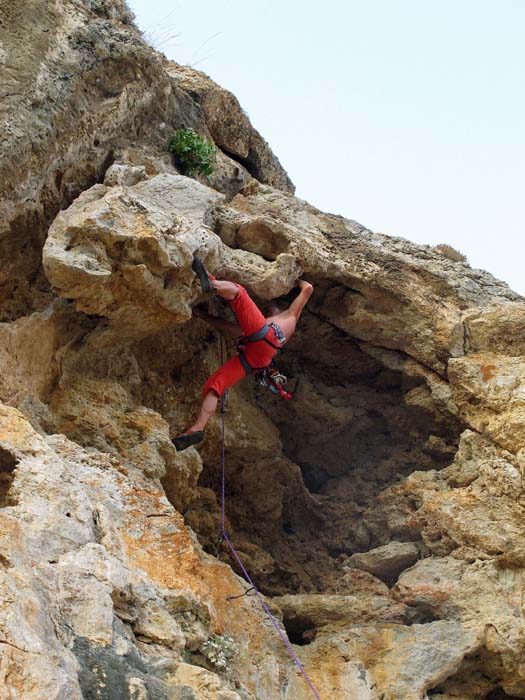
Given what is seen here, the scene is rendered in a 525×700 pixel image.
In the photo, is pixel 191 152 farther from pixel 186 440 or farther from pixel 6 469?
pixel 6 469

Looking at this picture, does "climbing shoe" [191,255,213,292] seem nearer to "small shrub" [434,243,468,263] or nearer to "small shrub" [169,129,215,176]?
"small shrub" [169,129,215,176]

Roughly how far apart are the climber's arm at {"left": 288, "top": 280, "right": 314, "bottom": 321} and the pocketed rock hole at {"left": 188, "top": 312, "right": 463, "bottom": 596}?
32.7 inches

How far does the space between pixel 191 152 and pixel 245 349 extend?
287 cm

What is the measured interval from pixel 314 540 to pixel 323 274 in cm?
333

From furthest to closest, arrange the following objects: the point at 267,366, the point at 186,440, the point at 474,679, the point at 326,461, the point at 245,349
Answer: the point at 326,461
the point at 267,366
the point at 245,349
the point at 186,440
the point at 474,679

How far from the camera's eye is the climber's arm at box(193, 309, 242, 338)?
8055 mm

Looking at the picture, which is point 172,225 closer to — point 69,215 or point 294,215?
point 69,215

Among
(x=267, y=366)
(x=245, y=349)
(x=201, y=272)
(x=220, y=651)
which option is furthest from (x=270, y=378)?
(x=220, y=651)

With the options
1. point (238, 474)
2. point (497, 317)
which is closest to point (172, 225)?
point (238, 474)

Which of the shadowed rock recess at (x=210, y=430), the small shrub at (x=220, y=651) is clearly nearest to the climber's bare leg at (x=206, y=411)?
the shadowed rock recess at (x=210, y=430)

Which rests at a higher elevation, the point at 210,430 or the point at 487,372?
the point at 487,372

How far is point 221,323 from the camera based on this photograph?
26.5 feet

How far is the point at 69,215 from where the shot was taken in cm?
652

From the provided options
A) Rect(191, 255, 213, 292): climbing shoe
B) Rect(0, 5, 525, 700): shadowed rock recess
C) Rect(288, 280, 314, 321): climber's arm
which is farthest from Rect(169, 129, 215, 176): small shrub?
Rect(191, 255, 213, 292): climbing shoe
